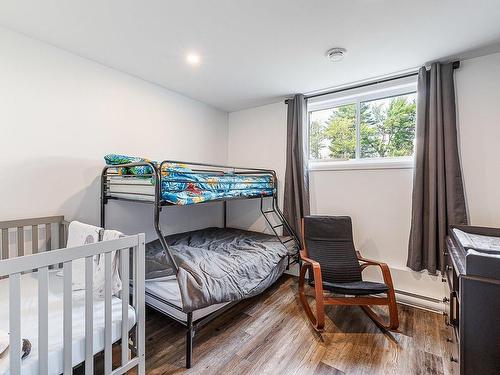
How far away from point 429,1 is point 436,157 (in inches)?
50.1

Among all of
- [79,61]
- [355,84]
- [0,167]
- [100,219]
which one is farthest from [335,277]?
[79,61]

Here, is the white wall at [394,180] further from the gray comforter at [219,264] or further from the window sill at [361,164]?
the gray comforter at [219,264]

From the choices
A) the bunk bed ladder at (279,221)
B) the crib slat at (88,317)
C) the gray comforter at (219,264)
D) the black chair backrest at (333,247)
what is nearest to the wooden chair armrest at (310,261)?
the black chair backrest at (333,247)

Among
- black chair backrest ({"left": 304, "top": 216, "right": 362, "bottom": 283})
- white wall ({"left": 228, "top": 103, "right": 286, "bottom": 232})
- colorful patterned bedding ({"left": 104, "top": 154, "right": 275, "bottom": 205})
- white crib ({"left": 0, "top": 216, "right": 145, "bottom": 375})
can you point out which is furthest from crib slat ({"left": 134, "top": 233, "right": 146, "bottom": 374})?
white wall ({"left": 228, "top": 103, "right": 286, "bottom": 232})

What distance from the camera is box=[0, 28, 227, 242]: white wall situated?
1.84 m

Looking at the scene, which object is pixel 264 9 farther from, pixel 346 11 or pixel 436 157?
pixel 436 157

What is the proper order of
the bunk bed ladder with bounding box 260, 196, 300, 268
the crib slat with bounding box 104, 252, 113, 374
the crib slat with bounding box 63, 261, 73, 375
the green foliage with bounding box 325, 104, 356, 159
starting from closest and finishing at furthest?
the crib slat with bounding box 63, 261, 73, 375 < the crib slat with bounding box 104, 252, 113, 374 < the green foliage with bounding box 325, 104, 356, 159 < the bunk bed ladder with bounding box 260, 196, 300, 268

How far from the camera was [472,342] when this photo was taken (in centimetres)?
111

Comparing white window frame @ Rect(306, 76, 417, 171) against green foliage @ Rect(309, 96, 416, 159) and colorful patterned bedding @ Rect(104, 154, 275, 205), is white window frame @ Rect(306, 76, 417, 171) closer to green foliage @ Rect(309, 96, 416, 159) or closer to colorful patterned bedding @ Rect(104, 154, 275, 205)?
green foliage @ Rect(309, 96, 416, 159)

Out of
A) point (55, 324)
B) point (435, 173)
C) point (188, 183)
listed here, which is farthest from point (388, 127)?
point (55, 324)

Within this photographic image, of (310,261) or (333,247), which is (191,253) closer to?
(310,261)

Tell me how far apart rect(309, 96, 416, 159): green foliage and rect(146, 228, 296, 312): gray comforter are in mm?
1378

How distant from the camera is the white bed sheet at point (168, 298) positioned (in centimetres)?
166

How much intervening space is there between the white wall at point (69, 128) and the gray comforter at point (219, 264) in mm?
626
